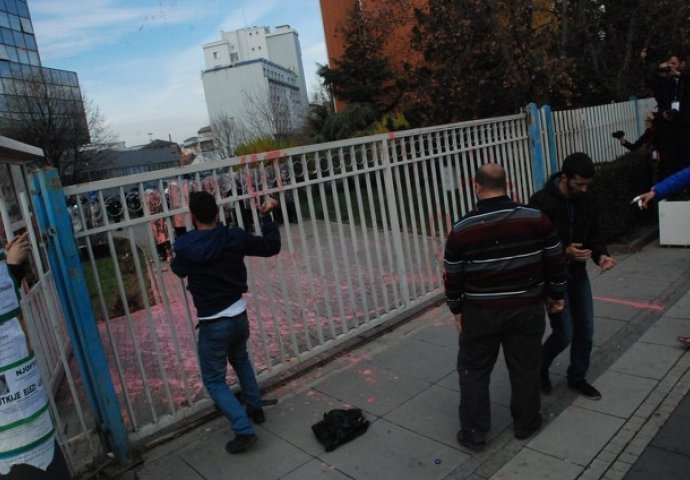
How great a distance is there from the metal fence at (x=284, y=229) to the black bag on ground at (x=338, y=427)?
3.08ft

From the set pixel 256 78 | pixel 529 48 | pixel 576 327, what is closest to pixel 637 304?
pixel 576 327

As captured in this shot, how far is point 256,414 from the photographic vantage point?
3.89 m

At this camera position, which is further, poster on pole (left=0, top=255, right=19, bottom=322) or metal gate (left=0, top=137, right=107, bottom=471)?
metal gate (left=0, top=137, right=107, bottom=471)

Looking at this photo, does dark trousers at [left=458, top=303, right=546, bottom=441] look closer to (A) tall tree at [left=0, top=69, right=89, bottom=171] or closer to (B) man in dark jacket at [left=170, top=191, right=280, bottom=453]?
(B) man in dark jacket at [left=170, top=191, right=280, bottom=453]

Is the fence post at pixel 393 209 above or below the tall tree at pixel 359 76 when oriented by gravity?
below

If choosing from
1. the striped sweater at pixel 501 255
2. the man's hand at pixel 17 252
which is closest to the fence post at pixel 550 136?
the striped sweater at pixel 501 255

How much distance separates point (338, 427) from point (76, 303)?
192 centimetres

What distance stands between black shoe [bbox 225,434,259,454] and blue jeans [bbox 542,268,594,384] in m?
2.17

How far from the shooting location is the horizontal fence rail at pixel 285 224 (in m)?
3.68

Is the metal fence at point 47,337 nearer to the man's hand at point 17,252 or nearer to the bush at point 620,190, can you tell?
the man's hand at point 17,252

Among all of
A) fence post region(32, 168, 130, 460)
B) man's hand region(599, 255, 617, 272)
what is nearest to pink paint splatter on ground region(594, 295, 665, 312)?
man's hand region(599, 255, 617, 272)

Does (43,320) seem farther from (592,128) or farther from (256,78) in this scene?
(256,78)

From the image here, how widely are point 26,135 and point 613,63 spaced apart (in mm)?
25090

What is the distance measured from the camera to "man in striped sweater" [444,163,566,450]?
2.97 m
